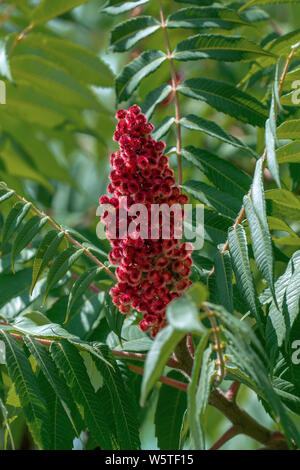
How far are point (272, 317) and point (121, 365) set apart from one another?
0.49m

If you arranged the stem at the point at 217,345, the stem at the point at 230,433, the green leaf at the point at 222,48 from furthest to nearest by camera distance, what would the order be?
the green leaf at the point at 222,48 → the stem at the point at 230,433 → the stem at the point at 217,345

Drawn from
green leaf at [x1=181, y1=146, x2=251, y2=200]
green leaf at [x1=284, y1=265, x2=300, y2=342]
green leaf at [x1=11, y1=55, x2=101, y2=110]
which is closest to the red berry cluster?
green leaf at [x1=284, y1=265, x2=300, y2=342]

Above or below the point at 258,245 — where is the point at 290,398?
below

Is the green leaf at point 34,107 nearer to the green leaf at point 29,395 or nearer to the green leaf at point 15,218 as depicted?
the green leaf at point 15,218

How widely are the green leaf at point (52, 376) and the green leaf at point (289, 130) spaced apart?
91 cm

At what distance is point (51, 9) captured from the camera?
2.98 metres

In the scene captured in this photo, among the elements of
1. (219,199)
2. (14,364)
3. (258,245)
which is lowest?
(14,364)

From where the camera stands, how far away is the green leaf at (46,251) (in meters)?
1.90

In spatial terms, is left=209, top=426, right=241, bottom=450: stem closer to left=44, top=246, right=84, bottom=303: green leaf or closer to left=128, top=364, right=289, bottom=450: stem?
left=128, top=364, right=289, bottom=450: stem

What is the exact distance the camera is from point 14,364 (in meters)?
1.74

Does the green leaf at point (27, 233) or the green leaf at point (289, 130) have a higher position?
the green leaf at point (289, 130)

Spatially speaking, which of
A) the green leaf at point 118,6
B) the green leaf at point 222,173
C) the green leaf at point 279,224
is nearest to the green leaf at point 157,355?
the green leaf at point 279,224

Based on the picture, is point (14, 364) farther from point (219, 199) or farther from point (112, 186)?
point (219, 199)

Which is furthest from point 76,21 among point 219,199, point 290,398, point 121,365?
point 290,398
